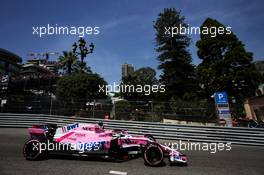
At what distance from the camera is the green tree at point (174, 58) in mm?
32688

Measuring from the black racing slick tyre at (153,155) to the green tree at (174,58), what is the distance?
83.0 feet

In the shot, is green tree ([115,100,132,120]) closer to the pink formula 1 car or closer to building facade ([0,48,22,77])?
the pink formula 1 car

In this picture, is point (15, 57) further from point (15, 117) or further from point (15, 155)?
point (15, 155)

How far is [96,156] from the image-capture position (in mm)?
6633

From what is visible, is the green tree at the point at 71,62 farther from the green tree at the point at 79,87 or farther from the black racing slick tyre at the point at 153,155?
the black racing slick tyre at the point at 153,155

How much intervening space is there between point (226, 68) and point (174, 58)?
361 inches

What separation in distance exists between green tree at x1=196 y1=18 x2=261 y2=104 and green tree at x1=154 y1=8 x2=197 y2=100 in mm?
3724

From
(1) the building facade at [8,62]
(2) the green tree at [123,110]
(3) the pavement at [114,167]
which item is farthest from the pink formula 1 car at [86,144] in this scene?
(1) the building facade at [8,62]

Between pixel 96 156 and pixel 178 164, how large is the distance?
2.31m

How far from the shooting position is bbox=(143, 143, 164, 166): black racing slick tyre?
6266mm

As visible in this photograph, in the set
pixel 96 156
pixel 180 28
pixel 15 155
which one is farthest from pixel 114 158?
pixel 180 28

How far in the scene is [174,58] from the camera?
34.8m

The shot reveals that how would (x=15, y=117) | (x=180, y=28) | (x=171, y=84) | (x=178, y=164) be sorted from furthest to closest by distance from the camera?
(x=180, y=28) < (x=171, y=84) < (x=15, y=117) < (x=178, y=164)

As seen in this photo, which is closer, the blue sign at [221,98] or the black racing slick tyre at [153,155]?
the black racing slick tyre at [153,155]
